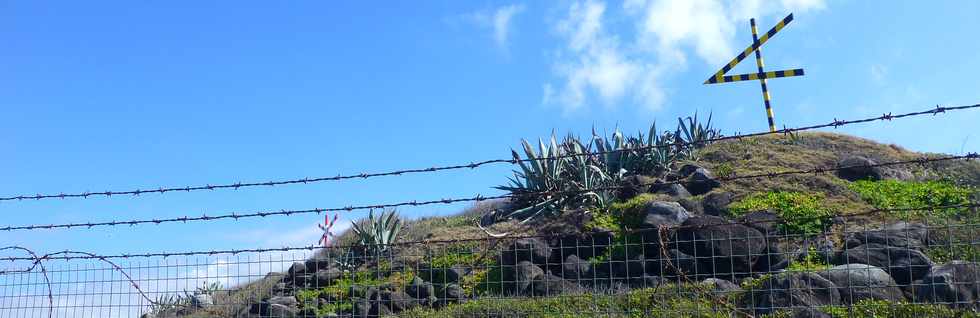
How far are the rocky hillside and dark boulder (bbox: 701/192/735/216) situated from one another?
0.02 meters

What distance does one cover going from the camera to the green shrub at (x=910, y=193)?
14.7 metres

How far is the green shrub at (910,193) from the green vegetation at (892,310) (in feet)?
22.1

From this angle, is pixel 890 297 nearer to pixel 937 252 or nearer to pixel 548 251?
pixel 937 252

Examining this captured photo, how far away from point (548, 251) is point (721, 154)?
9522 millimetres

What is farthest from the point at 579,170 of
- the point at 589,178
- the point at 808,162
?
the point at 808,162

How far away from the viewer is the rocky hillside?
7.59 m

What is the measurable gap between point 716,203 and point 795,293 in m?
6.41

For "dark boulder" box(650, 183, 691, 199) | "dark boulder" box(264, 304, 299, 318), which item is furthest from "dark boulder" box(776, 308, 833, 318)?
"dark boulder" box(650, 183, 691, 199)

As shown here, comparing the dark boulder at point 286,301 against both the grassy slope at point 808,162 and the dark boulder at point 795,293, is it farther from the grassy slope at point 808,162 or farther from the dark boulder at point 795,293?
the grassy slope at point 808,162

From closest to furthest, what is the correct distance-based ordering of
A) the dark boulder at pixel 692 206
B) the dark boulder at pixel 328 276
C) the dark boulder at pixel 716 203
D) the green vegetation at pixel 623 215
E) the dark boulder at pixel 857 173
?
the dark boulder at pixel 328 276, the dark boulder at pixel 692 206, the dark boulder at pixel 716 203, the green vegetation at pixel 623 215, the dark boulder at pixel 857 173

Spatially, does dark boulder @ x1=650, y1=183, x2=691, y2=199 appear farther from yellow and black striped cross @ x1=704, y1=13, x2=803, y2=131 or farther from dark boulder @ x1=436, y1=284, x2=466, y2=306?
dark boulder @ x1=436, y1=284, x2=466, y2=306

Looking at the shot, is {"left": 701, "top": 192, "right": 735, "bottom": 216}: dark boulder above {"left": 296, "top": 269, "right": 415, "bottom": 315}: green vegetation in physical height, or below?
above

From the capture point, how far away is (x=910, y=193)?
15422mm

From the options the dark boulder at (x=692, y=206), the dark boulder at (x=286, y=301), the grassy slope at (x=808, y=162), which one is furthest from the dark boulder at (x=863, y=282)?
the grassy slope at (x=808, y=162)
